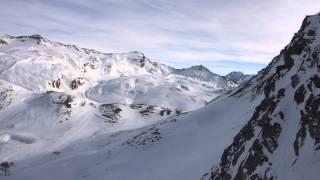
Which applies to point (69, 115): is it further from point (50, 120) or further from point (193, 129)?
point (193, 129)

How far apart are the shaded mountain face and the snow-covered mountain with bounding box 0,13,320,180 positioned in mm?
46

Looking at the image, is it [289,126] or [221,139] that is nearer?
[289,126]

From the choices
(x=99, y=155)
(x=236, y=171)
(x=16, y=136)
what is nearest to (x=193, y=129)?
(x=99, y=155)

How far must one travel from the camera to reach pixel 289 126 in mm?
21250

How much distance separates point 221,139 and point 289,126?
2499 centimetres

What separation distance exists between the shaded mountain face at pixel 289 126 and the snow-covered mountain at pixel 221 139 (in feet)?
0.15

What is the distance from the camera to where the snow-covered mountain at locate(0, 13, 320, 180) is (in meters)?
20.5

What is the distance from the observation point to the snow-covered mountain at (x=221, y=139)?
20.5 metres

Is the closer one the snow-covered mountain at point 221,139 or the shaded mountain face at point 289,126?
the shaded mountain face at point 289,126

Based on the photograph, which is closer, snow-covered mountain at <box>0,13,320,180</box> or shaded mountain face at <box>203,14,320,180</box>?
shaded mountain face at <box>203,14,320,180</box>

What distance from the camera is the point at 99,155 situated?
74.8 m

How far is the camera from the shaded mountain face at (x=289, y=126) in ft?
62.7

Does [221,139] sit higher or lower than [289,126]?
lower

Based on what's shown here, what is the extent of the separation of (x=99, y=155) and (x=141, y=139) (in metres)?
9.27
